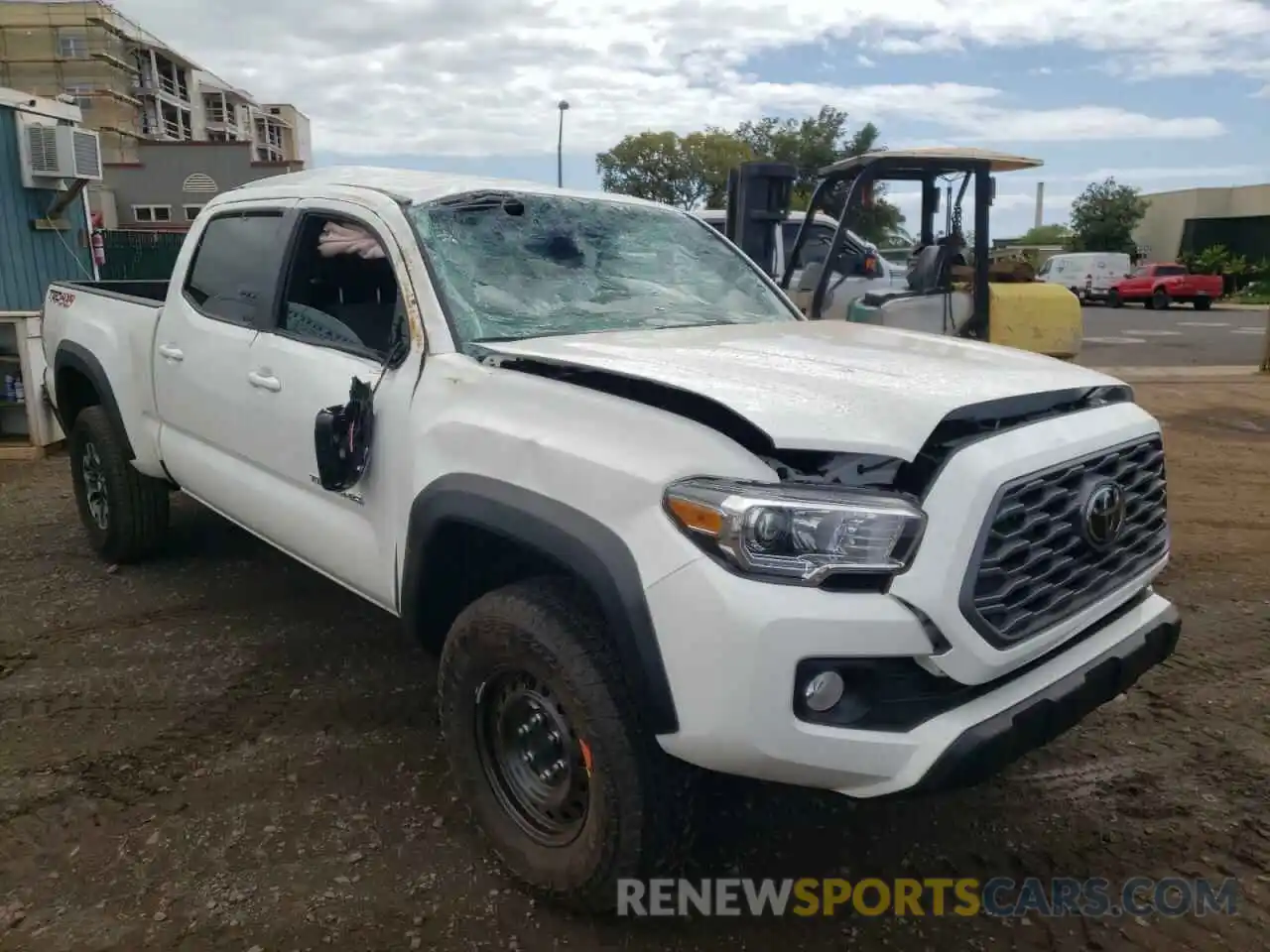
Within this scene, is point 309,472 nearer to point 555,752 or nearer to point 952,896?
point 555,752

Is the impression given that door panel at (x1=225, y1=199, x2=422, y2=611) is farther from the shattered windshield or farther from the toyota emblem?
the toyota emblem

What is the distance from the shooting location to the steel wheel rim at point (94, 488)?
16.4ft

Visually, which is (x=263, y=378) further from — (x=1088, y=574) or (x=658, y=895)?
(x=1088, y=574)

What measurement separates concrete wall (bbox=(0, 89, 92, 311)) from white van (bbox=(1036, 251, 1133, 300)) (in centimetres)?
3012

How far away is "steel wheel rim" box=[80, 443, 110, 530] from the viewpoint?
16.4ft

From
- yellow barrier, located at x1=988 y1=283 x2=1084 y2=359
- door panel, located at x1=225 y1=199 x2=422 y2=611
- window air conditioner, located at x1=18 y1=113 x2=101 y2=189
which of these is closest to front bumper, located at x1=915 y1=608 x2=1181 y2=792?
door panel, located at x1=225 y1=199 x2=422 y2=611

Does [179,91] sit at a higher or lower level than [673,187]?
higher

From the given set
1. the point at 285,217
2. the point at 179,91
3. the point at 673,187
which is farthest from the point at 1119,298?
the point at 179,91

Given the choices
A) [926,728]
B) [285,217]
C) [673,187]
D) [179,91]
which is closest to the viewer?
[926,728]

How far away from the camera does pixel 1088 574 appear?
2.46 m

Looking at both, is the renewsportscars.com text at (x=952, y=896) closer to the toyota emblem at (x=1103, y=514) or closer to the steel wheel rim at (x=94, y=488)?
the toyota emblem at (x=1103, y=514)

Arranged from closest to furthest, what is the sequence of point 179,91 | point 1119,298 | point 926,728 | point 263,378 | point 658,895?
1. point 926,728
2. point 658,895
3. point 263,378
4. point 1119,298
5. point 179,91

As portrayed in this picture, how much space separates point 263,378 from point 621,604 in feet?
6.50

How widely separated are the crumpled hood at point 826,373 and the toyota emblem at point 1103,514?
29cm
